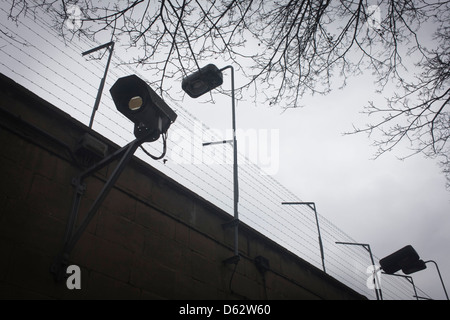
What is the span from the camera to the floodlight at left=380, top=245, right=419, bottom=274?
554cm

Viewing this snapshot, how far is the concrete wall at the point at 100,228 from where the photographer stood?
2268 mm

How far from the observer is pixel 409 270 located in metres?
5.63

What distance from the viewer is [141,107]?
2252 millimetres

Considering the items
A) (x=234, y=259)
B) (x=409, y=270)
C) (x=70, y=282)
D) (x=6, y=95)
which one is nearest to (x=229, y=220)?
(x=234, y=259)

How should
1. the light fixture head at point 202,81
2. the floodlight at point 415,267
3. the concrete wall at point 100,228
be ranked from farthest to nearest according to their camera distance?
the floodlight at point 415,267 → the light fixture head at point 202,81 → the concrete wall at point 100,228

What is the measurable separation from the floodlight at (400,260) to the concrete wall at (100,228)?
8.98 feet

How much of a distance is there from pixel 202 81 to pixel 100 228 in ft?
5.13
